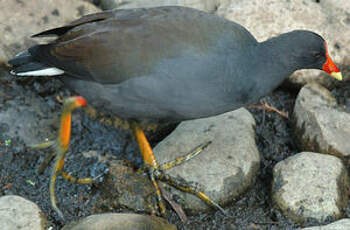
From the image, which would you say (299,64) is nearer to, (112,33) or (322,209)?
(322,209)

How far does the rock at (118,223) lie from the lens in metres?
2.63

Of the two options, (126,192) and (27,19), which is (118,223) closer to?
(126,192)

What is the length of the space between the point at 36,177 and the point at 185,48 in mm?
1466

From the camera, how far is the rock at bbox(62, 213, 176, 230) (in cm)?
263

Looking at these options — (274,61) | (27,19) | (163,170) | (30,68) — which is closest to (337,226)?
(274,61)

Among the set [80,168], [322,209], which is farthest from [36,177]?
[322,209]

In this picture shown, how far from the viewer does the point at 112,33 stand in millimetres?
2922

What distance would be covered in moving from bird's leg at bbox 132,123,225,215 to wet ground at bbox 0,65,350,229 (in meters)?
0.14

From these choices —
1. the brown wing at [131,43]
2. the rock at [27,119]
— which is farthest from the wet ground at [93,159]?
the brown wing at [131,43]

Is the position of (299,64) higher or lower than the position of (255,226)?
higher

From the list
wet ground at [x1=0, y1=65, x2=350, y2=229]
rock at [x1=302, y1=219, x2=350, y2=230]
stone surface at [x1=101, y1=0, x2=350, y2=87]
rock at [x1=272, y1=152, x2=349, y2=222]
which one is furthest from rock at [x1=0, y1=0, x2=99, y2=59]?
rock at [x1=302, y1=219, x2=350, y2=230]

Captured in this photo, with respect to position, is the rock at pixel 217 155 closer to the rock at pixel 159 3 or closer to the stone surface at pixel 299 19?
the stone surface at pixel 299 19

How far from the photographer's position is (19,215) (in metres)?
2.77

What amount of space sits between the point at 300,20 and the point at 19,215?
279 cm
